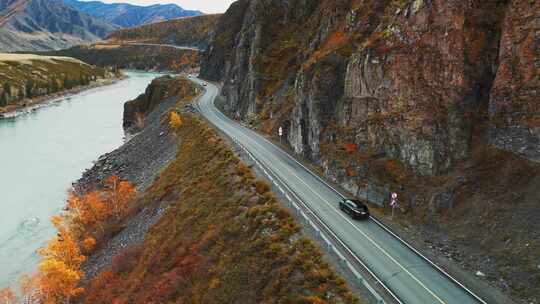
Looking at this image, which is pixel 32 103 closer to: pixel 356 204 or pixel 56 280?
pixel 56 280

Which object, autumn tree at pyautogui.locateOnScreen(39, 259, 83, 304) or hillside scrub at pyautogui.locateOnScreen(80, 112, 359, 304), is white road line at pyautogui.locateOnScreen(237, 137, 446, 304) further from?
autumn tree at pyautogui.locateOnScreen(39, 259, 83, 304)

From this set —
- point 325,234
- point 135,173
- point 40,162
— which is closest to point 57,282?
point 325,234

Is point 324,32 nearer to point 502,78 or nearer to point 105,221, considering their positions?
point 502,78

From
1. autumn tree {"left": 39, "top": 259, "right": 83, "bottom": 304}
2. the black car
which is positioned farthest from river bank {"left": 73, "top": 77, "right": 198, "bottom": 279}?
the black car

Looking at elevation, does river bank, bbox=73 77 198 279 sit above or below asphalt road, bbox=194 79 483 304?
below

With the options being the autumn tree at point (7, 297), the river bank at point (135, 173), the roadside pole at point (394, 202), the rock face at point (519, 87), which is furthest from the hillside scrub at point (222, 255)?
the rock face at point (519, 87)
